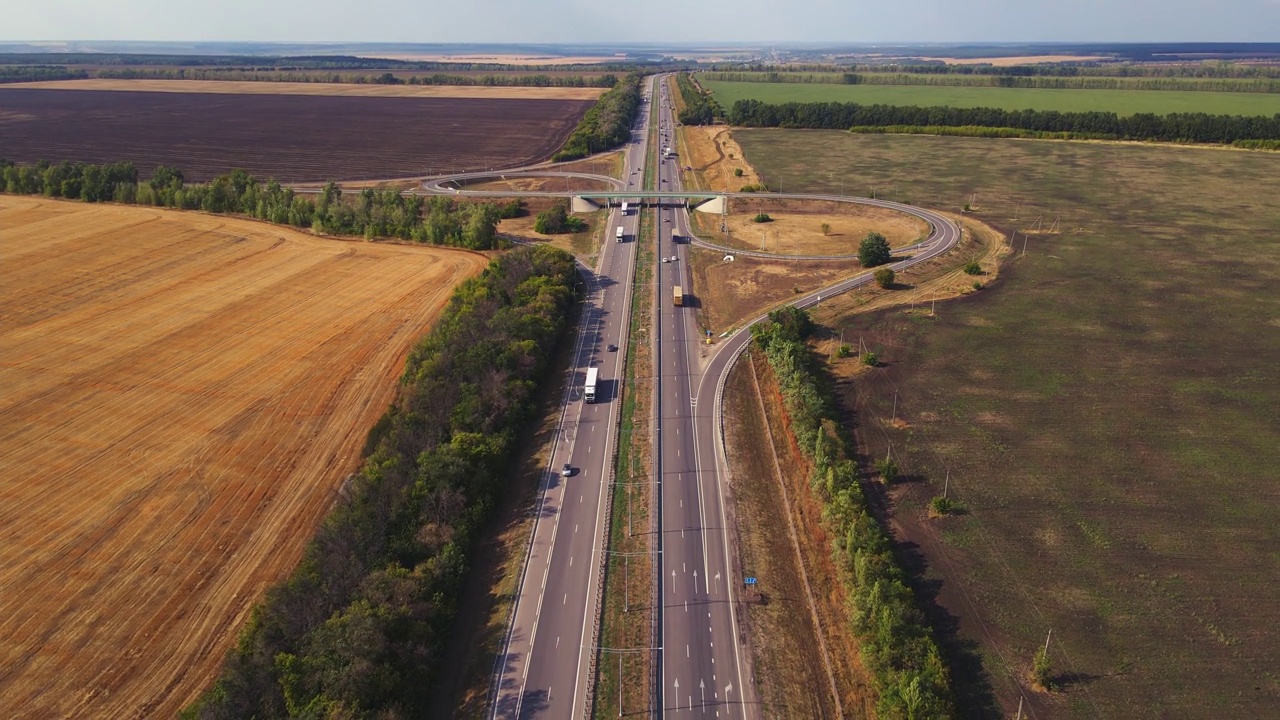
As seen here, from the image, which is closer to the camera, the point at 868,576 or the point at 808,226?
the point at 868,576

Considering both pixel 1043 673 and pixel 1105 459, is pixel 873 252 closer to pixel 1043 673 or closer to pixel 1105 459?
pixel 1105 459

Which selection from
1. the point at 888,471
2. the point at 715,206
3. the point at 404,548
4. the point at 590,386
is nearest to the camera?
the point at 404,548

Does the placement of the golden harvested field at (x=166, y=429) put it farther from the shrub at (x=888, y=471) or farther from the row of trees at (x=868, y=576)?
the shrub at (x=888, y=471)

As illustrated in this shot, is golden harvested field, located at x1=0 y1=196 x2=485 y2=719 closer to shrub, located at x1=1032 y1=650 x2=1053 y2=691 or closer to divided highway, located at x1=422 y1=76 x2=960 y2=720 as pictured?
divided highway, located at x1=422 y1=76 x2=960 y2=720

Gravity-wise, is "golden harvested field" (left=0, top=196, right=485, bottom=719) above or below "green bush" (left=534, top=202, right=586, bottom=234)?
below

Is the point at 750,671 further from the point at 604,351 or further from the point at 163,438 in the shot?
the point at 163,438

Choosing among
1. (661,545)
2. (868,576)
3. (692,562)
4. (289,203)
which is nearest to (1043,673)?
(868,576)

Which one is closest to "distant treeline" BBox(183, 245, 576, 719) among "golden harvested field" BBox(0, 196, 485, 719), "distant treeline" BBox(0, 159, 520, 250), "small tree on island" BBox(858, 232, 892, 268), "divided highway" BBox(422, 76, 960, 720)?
"golden harvested field" BBox(0, 196, 485, 719)
